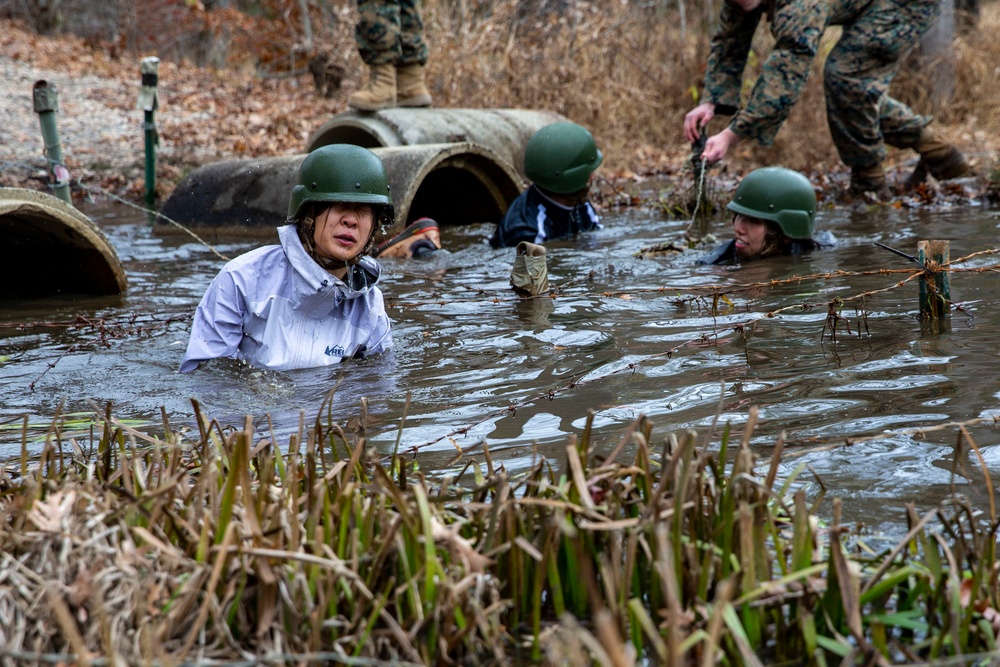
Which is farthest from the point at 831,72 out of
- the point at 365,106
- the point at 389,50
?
the point at 365,106

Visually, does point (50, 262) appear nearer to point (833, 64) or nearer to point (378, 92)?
point (378, 92)

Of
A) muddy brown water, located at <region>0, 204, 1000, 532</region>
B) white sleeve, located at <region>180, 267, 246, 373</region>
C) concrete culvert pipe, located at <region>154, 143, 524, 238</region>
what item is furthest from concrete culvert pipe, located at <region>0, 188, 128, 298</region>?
white sleeve, located at <region>180, 267, 246, 373</region>

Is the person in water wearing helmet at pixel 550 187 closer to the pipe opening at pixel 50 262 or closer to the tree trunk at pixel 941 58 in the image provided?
the pipe opening at pixel 50 262

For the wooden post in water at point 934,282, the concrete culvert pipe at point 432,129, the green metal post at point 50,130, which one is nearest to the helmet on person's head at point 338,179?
the wooden post in water at point 934,282

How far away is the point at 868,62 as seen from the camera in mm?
8602

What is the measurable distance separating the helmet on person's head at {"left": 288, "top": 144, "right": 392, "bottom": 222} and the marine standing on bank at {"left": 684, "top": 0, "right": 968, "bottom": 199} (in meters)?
3.88

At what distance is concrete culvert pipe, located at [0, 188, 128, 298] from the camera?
6.39 meters

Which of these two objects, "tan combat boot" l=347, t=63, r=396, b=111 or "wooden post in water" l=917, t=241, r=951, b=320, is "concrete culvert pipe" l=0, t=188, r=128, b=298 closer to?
"tan combat boot" l=347, t=63, r=396, b=111

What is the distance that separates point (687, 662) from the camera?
5.97 feet

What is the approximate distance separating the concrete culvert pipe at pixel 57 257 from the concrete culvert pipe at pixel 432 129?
10.9ft

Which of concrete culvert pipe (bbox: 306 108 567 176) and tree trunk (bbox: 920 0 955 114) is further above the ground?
tree trunk (bbox: 920 0 955 114)

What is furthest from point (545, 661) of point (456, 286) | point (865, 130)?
point (865, 130)

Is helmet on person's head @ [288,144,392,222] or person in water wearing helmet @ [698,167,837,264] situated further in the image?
person in water wearing helmet @ [698,167,837,264]

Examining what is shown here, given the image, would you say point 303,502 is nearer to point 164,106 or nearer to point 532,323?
point 532,323
